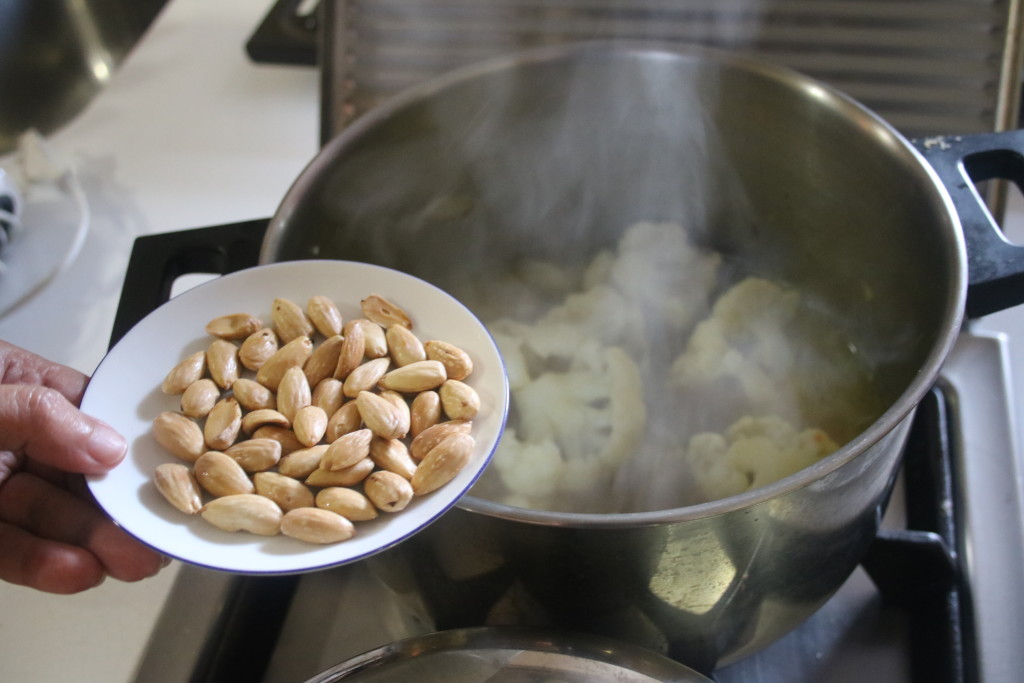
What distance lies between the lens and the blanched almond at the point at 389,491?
0.39m

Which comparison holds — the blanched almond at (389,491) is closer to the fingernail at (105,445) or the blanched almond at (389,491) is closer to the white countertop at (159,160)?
the fingernail at (105,445)

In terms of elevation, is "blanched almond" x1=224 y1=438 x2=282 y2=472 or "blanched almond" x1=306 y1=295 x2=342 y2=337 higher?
"blanched almond" x1=306 y1=295 x2=342 y2=337

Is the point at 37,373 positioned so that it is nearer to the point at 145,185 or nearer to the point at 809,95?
the point at 145,185

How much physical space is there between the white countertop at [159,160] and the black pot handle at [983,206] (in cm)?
59

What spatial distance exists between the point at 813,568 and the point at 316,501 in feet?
0.90

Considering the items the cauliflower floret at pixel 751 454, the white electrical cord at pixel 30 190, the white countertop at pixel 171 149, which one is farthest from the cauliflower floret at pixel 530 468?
the white electrical cord at pixel 30 190

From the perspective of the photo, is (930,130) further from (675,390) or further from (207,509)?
(207,509)

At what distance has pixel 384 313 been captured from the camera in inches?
19.2

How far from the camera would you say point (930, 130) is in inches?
31.4

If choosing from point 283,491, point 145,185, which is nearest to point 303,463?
point 283,491

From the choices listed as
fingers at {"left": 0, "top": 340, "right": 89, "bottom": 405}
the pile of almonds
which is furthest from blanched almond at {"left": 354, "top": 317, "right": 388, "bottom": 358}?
fingers at {"left": 0, "top": 340, "right": 89, "bottom": 405}

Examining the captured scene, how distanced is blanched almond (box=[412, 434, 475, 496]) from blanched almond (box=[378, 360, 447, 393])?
0.06 meters

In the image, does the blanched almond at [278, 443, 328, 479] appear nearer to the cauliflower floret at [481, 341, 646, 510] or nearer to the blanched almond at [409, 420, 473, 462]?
the blanched almond at [409, 420, 473, 462]

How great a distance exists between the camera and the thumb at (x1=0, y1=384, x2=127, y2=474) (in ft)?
1.30
